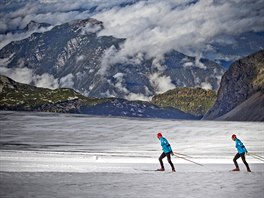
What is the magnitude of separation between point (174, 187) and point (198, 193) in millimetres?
2545

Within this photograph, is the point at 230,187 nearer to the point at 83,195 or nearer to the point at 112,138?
the point at 83,195

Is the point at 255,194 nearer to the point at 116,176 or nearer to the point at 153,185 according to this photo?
the point at 153,185

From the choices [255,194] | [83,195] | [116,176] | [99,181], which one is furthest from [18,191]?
[255,194]

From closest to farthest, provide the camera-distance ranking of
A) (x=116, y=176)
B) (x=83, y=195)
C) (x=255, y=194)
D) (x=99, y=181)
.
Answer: (x=83, y=195) → (x=255, y=194) → (x=99, y=181) → (x=116, y=176)

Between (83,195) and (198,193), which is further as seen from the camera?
(198,193)

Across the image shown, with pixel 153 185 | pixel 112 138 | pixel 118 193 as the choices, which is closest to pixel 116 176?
pixel 153 185

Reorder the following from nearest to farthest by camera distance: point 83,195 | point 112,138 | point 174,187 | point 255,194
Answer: point 83,195 < point 255,194 < point 174,187 < point 112,138

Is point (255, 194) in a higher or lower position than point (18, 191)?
lower

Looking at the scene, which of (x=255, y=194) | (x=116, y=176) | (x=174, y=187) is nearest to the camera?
(x=255, y=194)

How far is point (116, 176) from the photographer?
2809cm

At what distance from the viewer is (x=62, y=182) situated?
2345 cm

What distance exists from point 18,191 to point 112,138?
208ft

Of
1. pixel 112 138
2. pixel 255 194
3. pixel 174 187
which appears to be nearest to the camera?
pixel 255 194

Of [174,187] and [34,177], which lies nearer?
[174,187]
